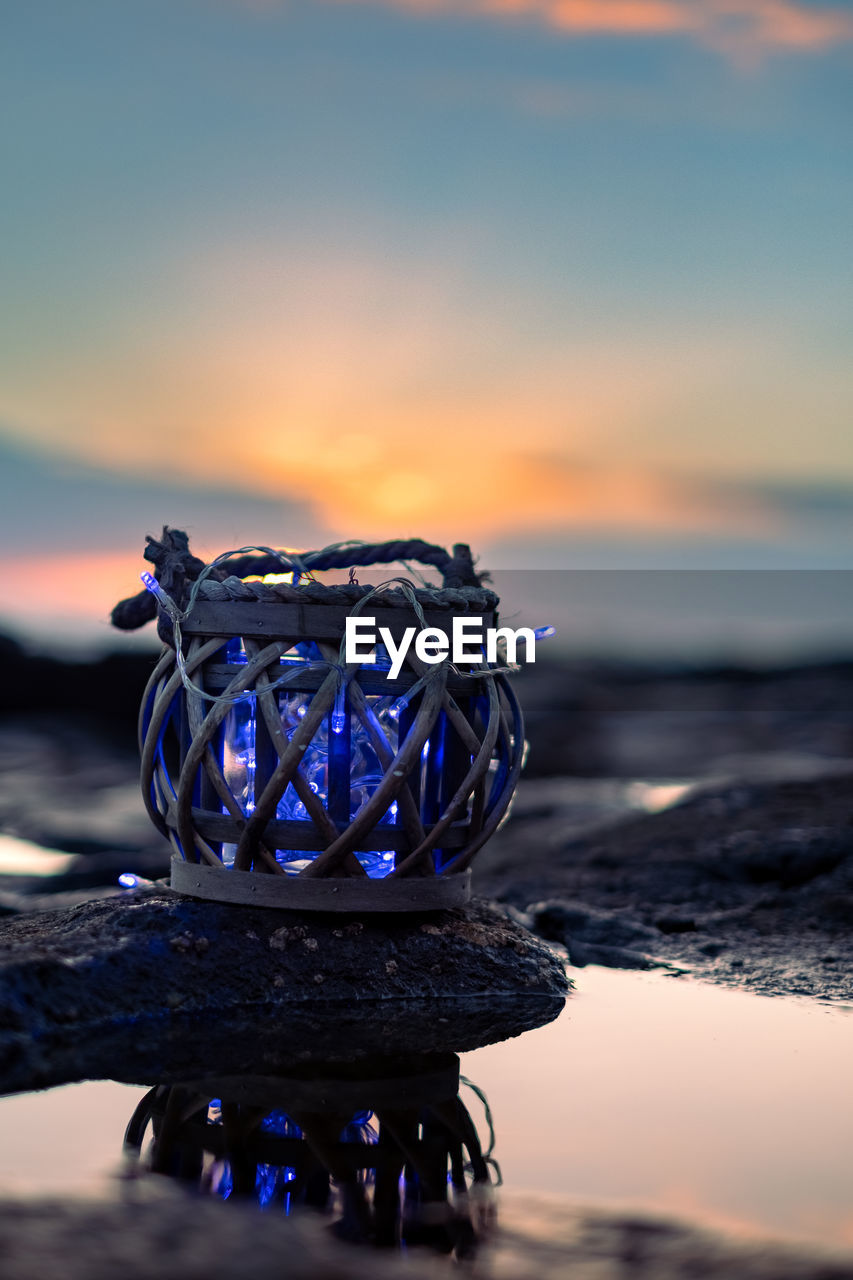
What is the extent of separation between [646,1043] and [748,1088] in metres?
0.37

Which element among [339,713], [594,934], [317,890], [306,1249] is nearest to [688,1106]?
[306,1249]

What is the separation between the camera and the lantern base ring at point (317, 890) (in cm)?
323

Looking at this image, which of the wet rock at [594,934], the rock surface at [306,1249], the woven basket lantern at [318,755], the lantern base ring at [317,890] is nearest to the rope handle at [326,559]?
the woven basket lantern at [318,755]

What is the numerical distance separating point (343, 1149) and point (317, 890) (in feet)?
3.63

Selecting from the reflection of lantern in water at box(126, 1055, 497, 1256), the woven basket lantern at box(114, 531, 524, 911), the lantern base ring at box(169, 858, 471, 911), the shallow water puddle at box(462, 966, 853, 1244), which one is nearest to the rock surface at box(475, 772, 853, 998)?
the shallow water puddle at box(462, 966, 853, 1244)

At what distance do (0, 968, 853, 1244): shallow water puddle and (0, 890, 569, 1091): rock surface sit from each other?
0.16 meters

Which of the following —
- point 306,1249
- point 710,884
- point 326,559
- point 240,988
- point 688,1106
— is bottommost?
point 306,1249

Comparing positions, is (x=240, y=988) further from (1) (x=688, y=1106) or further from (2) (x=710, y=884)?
(2) (x=710, y=884)

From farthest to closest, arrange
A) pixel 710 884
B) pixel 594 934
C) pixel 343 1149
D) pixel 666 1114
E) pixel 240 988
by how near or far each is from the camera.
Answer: pixel 710 884 → pixel 594 934 → pixel 240 988 → pixel 666 1114 → pixel 343 1149

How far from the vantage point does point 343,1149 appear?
7.09ft

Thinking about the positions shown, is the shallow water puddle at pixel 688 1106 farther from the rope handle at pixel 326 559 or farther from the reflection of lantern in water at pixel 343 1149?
the rope handle at pixel 326 559

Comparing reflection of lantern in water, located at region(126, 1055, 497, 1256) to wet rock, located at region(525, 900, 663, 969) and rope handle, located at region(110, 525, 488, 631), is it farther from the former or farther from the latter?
rope handle, located at region(110, 525, 488, 631)

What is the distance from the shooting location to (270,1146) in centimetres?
217

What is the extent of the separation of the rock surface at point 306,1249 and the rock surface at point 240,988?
0.74 metres
